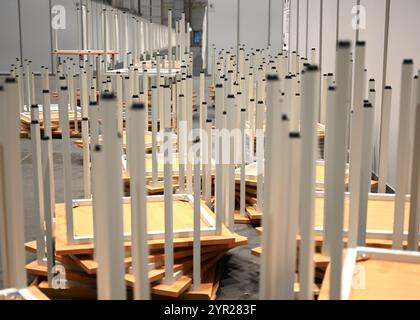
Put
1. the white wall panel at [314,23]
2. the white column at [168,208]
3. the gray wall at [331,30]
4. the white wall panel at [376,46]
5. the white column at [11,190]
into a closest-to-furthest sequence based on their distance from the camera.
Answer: the white column at [11,190] → the white column at [168,208] → the gray wall at [331,30] → the white wall panel at [376,46] → the white wall panel at [314,23]

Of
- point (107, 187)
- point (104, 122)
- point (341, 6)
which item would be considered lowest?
point (107, 187)

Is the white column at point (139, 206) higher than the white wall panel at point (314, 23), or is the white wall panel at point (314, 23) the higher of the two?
the white wall panel at point (314, 23)

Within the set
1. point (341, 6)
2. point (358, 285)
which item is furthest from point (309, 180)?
point (341, 6)

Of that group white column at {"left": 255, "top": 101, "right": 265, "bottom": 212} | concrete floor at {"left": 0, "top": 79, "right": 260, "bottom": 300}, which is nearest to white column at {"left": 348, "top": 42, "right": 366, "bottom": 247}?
concrete floor at {"left": 0, "top": 79, "right": 260, "bottom": 300}

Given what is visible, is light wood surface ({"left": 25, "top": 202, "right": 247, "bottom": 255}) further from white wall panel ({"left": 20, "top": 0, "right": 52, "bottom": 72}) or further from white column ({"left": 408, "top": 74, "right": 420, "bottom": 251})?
white wall panel ({"left": 20, "top": 0, "right": 52, "bottom": 72})

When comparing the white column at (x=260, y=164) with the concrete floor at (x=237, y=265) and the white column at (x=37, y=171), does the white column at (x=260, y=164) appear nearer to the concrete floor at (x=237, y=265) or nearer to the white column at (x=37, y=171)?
the concrete floor at (x=237, y=265)

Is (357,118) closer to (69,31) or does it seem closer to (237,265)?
(237,265)

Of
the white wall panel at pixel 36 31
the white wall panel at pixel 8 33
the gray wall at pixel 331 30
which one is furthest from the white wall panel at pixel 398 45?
the white wall panel at pixel 8 33

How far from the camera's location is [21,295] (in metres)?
1.53

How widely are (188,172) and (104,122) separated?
76.5 inches

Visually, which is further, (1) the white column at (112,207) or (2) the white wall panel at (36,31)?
(2) the white wall panel at (36,31)

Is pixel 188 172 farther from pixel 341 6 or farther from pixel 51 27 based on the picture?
pixel 51 27
